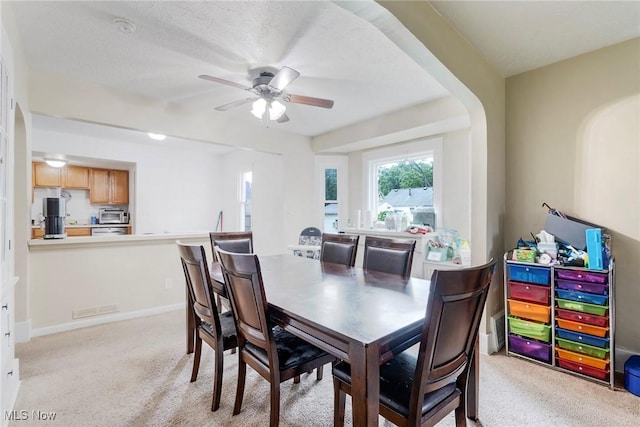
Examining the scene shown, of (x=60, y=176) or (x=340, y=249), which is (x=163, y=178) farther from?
(x=340, y=249)

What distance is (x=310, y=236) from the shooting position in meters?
Result: 4.55

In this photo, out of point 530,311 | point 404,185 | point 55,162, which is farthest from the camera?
point 55,162

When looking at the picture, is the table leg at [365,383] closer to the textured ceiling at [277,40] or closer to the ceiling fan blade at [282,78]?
the ceiling fan blade at [282,78]

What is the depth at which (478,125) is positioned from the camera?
2654 mm

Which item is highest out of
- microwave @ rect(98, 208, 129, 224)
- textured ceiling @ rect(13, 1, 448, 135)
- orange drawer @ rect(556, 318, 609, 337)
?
textured ceiling @ rect(13, 1, 448, 135)

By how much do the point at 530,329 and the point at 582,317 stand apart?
36 cm

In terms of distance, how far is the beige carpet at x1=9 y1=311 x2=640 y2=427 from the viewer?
180 centimetres

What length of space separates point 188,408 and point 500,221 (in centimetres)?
296

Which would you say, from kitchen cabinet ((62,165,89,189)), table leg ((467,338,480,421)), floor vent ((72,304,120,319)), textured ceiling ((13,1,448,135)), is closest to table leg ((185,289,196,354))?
floor vent ((72,304,120,319))

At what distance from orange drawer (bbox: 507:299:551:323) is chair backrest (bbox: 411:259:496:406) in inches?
57.1

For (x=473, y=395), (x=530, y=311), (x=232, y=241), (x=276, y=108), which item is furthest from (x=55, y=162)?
(x=530, y=311)

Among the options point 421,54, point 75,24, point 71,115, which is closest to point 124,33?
point 75,24

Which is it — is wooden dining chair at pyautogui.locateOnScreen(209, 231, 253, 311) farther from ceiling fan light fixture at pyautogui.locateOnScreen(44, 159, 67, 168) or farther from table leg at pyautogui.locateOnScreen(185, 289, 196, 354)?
ceiling fan light fixture at pyautogui.locateOnScreen(44, 159, 67, 168)

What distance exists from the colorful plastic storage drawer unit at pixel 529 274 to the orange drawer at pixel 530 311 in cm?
19
